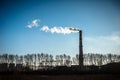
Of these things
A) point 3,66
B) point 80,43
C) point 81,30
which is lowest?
point 3,66

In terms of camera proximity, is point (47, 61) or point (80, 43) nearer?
point (80, 43)

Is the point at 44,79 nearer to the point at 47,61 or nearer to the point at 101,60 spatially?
the point at 47,61

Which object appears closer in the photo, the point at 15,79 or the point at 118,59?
the point at 15,79

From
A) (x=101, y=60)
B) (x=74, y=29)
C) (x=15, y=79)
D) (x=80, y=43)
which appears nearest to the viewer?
(x=15, y=79)

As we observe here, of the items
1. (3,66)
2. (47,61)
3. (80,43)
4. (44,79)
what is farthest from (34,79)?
(47,61)

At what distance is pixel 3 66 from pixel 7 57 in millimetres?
26663

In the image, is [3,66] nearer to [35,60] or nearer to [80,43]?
[35,60]

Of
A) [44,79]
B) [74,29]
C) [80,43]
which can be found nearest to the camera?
[44,79]

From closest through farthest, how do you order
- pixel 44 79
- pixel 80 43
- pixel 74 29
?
pixel 44 79 → pixel 80 43 → pixel 74 29

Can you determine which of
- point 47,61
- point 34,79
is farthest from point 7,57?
point 34,79

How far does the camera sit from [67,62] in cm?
9150

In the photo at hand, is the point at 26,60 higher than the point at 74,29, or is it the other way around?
the point at 74,29

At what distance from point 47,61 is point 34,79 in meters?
65.9

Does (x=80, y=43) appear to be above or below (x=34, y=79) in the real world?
above
